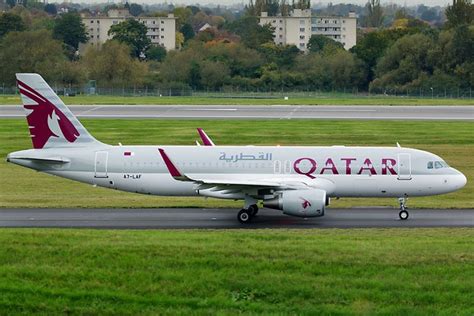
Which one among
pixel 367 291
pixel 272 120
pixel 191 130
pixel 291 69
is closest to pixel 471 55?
pixel 291 69

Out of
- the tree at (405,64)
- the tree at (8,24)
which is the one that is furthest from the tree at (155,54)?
the tree at (405,64)

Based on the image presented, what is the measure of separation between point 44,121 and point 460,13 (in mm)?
132607

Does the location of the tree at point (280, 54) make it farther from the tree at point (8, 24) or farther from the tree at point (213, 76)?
the tree at point (8, 24)

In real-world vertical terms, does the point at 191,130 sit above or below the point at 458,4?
below

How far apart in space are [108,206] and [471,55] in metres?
98.0

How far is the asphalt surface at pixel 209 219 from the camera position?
32531mm

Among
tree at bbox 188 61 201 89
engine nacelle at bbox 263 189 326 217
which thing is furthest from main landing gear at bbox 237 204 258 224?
tree at bbox 188 61 201 89

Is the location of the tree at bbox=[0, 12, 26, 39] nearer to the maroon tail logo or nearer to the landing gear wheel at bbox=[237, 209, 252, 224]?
the maroon tail logo

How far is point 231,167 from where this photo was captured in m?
35.2

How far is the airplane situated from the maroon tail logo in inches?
1.4

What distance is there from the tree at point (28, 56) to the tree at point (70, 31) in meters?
46.7

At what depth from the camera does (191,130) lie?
71.6 metres

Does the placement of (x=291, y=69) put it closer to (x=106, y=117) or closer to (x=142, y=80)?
(x=142, y=80)

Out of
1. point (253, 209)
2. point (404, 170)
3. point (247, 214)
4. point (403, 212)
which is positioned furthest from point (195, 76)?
point (247, 214)
